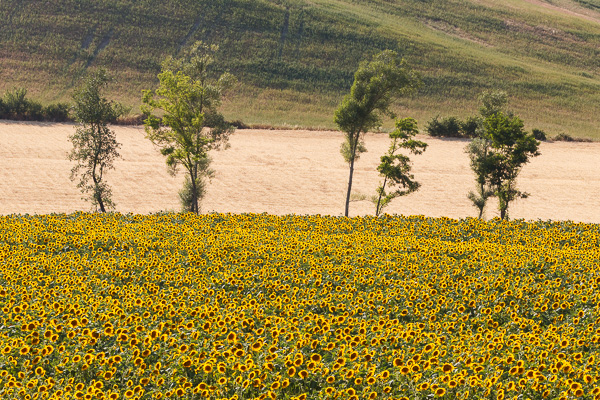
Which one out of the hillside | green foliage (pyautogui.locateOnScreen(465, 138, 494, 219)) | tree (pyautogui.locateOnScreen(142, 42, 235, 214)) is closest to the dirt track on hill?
green foliage (pyautogui.locateOnScreen(465, 138, 494, 219))

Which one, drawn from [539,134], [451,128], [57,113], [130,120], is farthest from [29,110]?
[539,134]

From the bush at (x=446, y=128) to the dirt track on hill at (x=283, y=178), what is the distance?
2116mm

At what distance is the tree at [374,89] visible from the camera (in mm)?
33000

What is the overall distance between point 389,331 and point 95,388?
16.2 feet

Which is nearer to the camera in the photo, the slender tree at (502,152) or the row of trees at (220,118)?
the slender tree at (502,152)

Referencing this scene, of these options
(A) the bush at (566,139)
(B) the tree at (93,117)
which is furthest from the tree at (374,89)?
(A) the bush at (566,139)

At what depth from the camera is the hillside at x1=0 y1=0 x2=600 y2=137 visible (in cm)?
7750

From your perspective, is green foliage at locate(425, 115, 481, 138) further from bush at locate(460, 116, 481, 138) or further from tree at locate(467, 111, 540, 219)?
tree at locate(467, 111, 540, 219)

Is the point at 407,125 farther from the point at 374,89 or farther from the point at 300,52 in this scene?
the point at 300,52

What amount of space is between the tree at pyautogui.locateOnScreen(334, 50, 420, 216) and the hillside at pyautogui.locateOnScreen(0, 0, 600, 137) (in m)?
33.6

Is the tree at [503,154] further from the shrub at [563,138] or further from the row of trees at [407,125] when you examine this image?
the shrub at [563,138]

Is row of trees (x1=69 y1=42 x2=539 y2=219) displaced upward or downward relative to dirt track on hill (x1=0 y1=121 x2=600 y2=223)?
upward

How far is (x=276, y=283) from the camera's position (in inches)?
518

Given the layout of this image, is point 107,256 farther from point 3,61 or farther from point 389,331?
point 3,61
